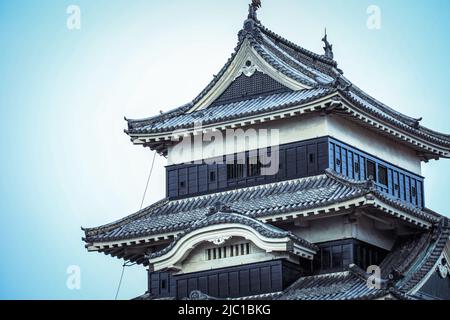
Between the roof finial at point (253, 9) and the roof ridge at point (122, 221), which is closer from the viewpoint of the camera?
the roof ridge at point (122, 221)

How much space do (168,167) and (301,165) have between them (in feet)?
17.7

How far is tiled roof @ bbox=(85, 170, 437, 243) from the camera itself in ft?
123

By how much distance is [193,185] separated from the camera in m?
42.3

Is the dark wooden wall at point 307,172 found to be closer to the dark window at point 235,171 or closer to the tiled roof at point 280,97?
the dark window at point 235,171

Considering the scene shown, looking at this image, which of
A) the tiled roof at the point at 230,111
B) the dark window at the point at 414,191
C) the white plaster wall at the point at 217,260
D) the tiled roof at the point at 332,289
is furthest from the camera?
the dark window at the point at 414,191

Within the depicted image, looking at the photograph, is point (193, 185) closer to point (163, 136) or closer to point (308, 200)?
point (163, 136)

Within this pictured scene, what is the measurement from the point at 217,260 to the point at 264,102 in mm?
6245

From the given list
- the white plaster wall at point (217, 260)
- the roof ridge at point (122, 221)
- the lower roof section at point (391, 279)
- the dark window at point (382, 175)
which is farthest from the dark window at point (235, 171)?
the lower roof section at point (391, 279)

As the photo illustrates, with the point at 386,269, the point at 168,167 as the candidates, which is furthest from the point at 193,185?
the point at 386,269

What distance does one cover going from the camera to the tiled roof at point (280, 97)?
40312mm

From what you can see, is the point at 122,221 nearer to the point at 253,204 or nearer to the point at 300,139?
the point at 253,204

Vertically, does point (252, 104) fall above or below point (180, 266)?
above

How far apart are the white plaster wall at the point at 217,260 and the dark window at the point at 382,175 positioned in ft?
21.4
